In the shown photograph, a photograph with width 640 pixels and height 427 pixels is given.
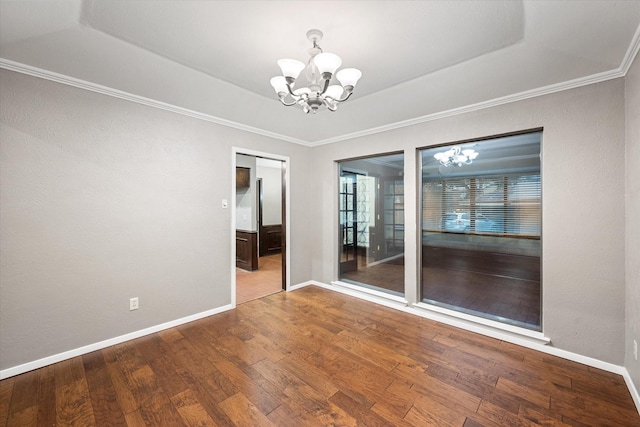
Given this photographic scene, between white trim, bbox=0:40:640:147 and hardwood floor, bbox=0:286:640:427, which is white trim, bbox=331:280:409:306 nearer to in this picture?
hardwood floor, bbox=0:286:640:427

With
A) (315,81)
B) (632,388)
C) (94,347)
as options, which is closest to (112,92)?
(315,81)

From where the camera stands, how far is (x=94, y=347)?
8.23 feet

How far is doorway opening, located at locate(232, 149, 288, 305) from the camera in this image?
4205 mm

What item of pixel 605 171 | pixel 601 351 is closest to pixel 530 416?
pixel 601 351

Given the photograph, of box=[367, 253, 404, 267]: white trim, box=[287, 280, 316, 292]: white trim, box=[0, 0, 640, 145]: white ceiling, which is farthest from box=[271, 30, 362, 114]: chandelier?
box=[287, 280, 316, 292]: white trim

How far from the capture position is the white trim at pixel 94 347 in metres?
2.16

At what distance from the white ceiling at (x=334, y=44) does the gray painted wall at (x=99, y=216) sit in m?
0.30

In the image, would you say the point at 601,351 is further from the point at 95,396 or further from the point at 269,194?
the point at 269,194

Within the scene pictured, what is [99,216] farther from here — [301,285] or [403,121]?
[403,121]

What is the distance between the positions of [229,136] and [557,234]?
12.3 ft

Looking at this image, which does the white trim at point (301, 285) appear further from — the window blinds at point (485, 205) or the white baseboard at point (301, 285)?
the window blinds at point (485, 205)

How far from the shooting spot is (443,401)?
1.88 meters

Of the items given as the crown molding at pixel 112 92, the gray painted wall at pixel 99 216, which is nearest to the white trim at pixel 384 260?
the gray painted wall at pixel 99 216

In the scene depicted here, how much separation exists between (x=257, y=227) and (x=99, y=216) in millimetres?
3444
